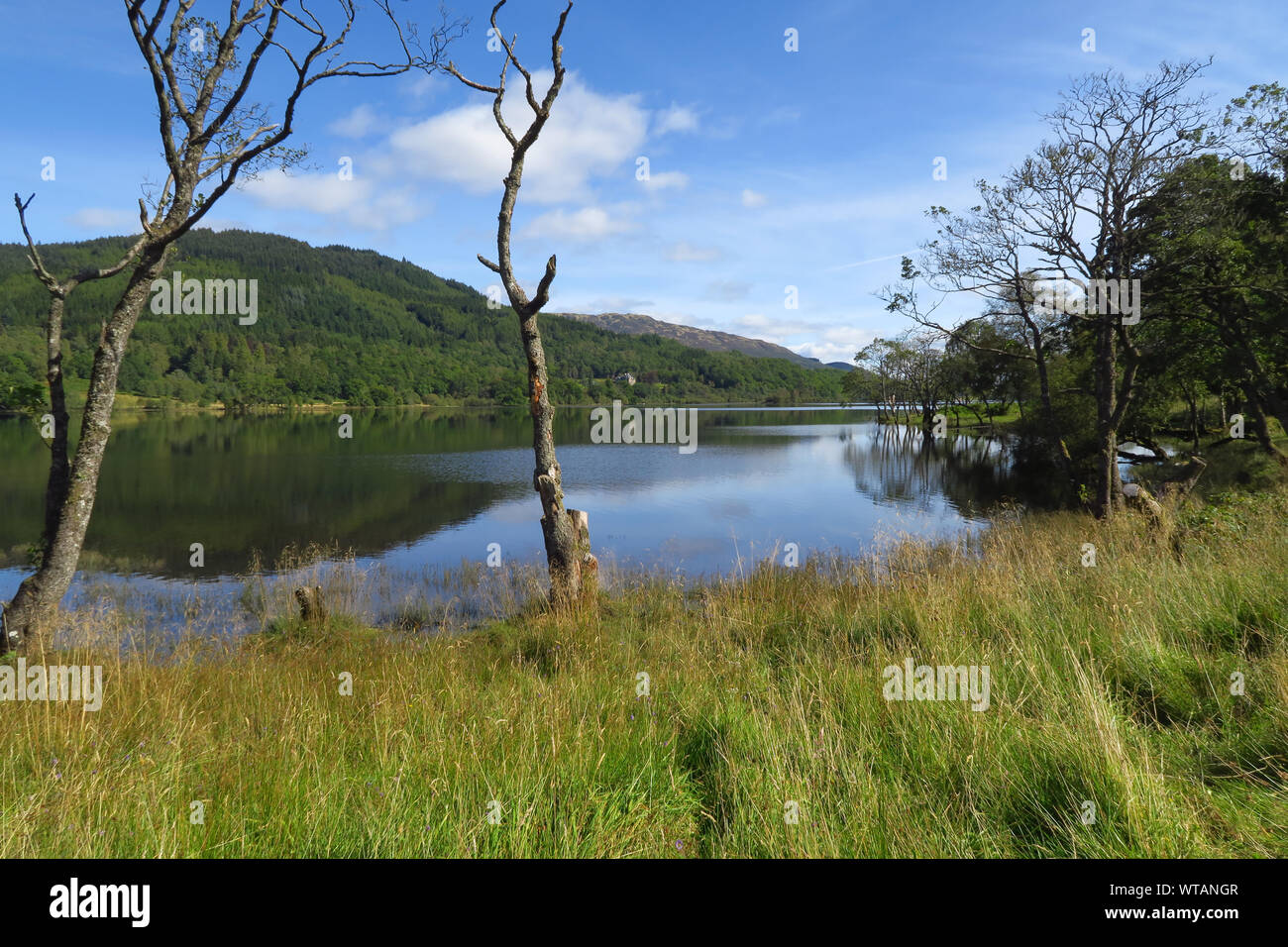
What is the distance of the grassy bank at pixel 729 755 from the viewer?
2.38 m

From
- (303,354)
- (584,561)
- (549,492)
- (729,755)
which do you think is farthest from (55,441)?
(303,354)

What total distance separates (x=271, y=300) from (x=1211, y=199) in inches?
7989

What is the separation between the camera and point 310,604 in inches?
375

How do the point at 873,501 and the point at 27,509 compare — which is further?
the point at 873,501

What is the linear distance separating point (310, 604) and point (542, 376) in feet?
16.6

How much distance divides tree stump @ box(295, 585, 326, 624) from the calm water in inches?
181

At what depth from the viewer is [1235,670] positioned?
3.75m

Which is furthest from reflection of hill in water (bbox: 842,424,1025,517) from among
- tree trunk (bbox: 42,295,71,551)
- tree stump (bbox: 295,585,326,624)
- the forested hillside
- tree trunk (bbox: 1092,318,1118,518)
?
the forested hillside

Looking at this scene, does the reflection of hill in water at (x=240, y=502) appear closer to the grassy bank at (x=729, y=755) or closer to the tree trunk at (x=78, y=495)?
the tree trunk at (x=78, y=495)

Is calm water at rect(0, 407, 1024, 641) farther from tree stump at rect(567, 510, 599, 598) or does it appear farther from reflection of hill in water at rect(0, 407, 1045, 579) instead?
tree stump at rect(567, 510, 599, 598)

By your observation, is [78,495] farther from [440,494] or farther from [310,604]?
[440,494]

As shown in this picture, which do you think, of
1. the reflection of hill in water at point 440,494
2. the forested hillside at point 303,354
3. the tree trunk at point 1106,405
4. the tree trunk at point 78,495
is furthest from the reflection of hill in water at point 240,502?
the forested hillside at point 303,354

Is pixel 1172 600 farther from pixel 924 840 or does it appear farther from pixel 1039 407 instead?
pixel 1039 407
